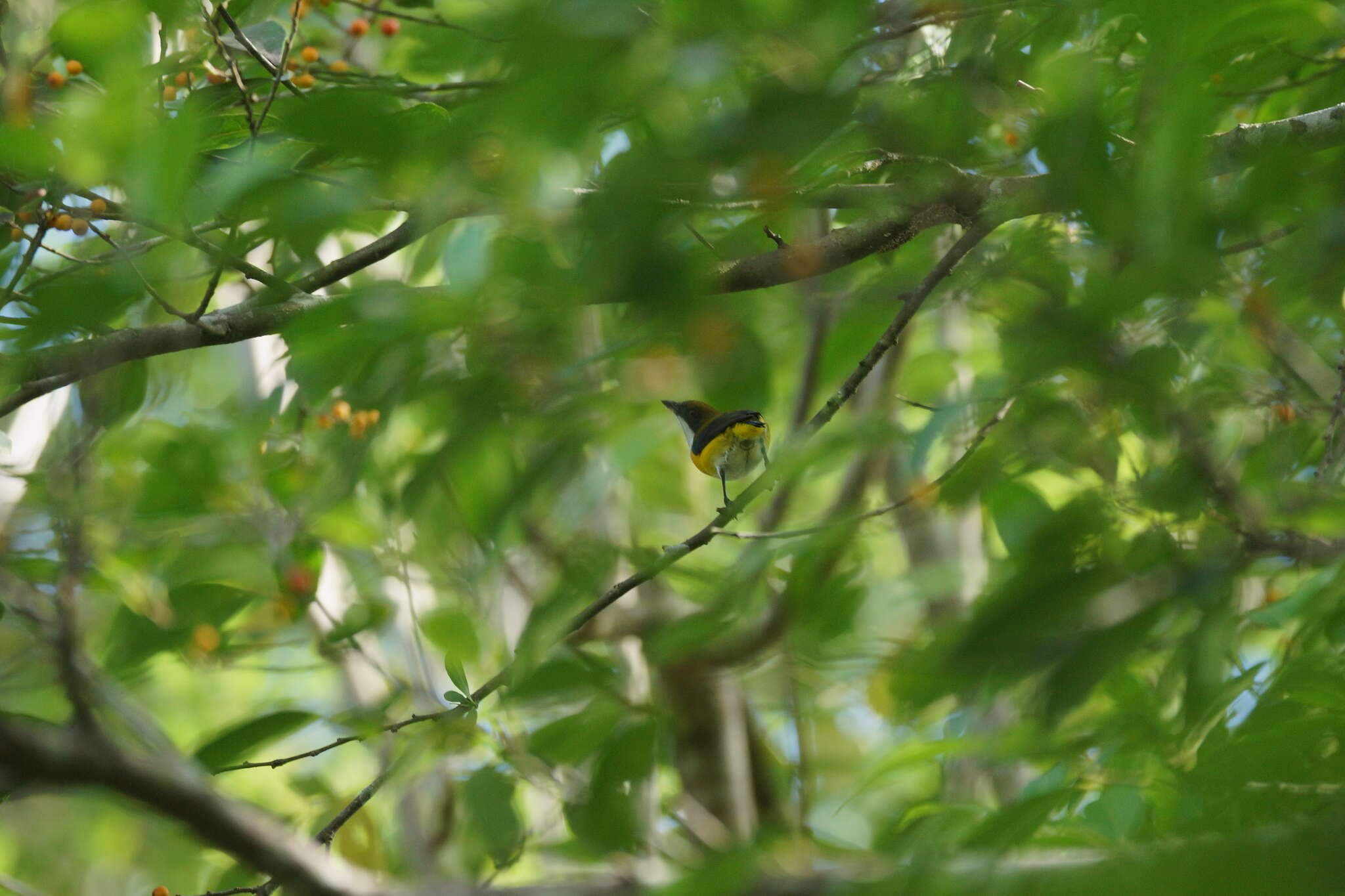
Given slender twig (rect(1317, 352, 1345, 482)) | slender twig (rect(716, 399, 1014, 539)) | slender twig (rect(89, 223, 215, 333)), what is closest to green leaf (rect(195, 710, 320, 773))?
slender twig (rect(89, 223, 215, 333))

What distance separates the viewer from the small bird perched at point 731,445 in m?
2.81

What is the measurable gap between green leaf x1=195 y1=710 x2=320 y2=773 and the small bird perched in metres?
1.31

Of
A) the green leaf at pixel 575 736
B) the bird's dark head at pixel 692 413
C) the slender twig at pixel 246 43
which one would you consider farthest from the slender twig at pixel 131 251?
the bird's dark head at pixel 692 413

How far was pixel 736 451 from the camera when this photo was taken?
2947 millimetres

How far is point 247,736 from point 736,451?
1.64 meters

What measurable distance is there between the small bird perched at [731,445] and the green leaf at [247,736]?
1.31 metres

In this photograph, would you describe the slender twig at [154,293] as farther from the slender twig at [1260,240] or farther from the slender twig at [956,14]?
the slender twig at [1260,240]

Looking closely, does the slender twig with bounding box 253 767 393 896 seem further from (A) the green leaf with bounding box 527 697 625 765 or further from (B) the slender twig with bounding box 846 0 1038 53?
(B) the slender twig with bounding box 846 0 1038 53

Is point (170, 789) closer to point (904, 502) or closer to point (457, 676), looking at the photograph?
point (457, 676)

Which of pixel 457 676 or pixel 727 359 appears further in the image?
pixel 457 676

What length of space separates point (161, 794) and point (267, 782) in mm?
6792

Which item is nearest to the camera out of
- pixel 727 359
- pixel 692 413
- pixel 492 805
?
pixel 727 359

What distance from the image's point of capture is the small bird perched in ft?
9.21

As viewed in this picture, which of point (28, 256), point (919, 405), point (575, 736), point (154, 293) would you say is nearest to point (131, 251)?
point (154, 293)
